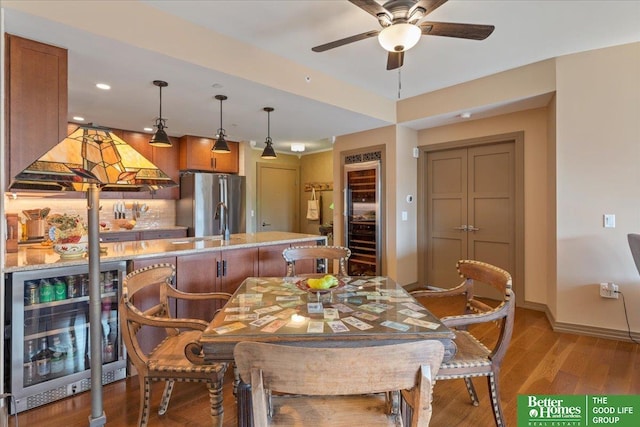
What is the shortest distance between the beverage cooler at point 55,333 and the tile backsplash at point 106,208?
261 centimetres

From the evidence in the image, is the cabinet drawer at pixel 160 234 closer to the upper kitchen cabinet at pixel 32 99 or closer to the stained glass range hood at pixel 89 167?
the upper kitchen cabinet at pixel 32 99

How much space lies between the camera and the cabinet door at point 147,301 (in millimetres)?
2322

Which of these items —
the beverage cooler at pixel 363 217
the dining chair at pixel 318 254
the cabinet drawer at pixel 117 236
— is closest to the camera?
the dining chair at pixel 318 254

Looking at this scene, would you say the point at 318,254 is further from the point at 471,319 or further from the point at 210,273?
the point at 471,319

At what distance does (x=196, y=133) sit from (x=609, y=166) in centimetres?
516

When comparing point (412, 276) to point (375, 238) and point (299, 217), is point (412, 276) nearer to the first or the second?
point (375, 238)

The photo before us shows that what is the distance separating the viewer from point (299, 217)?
7184 millimetres

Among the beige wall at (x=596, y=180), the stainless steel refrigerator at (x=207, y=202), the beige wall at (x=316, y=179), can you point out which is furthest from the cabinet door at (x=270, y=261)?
the beige wall at (x=316, y=179)

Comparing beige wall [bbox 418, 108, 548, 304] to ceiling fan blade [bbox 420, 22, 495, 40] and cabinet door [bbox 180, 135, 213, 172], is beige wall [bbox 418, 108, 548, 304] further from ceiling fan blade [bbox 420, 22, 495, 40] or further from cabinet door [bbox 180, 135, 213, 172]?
cabinet door [bbox 180, 135, 213, 172]

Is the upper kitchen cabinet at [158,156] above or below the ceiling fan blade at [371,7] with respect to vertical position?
below

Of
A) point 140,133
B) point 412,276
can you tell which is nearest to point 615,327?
point 412,276

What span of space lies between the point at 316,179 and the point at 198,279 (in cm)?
452

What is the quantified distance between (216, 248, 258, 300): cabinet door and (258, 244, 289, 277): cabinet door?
0.21 ft

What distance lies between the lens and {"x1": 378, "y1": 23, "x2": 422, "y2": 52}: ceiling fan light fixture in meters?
2.00
